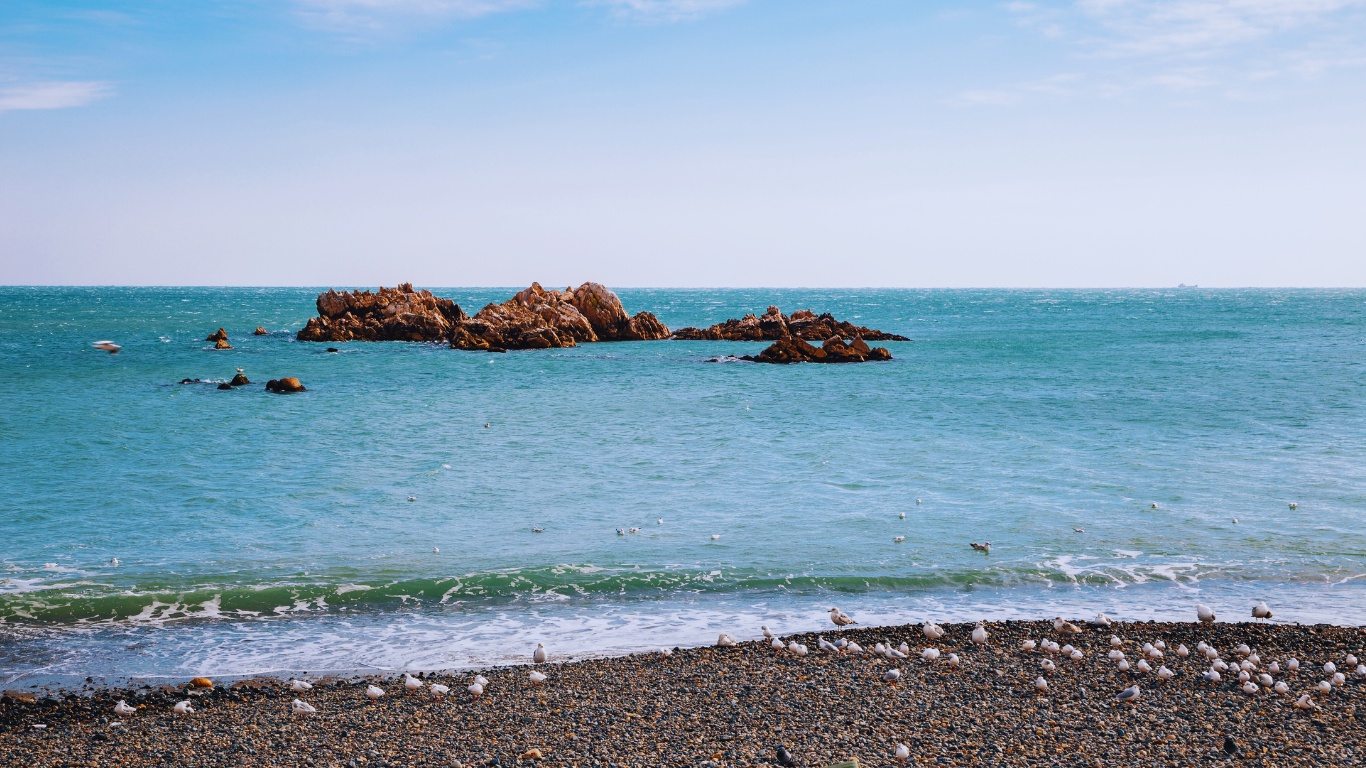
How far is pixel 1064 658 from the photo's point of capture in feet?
36.9

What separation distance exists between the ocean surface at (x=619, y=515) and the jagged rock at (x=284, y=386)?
3.12 feet

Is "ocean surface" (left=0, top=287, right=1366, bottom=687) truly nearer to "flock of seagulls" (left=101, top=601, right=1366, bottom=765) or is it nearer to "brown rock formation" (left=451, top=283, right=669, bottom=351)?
"flock of seagulls" (left=101, top=601, right=1366, bottom=765)

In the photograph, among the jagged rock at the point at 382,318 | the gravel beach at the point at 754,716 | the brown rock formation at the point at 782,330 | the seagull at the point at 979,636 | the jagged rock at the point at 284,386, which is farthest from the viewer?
the jagged rock at the point at 382,318

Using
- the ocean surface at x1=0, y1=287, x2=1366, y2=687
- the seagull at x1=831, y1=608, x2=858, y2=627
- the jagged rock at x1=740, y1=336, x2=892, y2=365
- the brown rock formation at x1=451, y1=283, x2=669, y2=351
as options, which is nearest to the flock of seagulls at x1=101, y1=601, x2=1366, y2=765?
the seagull at x1=831, y1=608, x2=858, y2=627

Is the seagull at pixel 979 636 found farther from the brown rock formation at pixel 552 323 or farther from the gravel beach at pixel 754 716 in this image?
the brown rock formation at pixel 552 323

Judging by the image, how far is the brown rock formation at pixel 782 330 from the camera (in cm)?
7156

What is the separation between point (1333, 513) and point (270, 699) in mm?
19563

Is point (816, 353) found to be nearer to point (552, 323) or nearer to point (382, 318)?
point (552, 323)

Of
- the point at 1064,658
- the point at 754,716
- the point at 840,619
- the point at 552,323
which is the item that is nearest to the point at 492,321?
the point at 552,323

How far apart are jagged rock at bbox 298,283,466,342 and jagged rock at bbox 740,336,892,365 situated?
27.3m

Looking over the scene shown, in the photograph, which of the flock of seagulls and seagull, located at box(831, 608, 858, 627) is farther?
seagull, located at box(831, 608, 858, 627)

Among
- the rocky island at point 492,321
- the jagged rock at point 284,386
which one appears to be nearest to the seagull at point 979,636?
the jagged rock at point 284,386

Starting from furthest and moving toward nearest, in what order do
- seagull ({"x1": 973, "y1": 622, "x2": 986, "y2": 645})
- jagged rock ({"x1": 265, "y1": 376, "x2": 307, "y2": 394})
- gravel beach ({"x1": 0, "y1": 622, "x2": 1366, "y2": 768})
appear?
jagged rock ({"x1": 265, "y1": 376, "x2": 307, "y2": 394}) < seagull ({"x1": 973, "y1": 622, "x2": 986, "y2": 645}) < gravel beach ({"x1": 0, "y1": 622, "x2": 1366, "y2": 768})

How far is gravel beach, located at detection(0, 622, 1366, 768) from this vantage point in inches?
346
